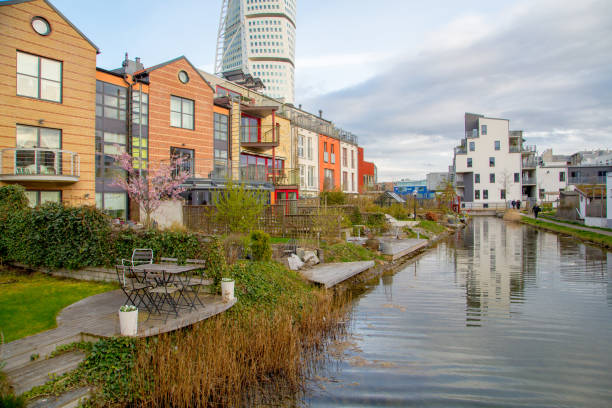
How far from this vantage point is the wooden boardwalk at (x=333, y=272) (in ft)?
37.8

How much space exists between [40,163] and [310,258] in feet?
39.3

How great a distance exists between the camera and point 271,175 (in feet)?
95.2

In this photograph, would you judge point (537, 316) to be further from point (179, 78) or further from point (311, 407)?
point (179, 78)

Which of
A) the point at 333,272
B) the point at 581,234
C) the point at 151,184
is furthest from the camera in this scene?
the point at 581,234

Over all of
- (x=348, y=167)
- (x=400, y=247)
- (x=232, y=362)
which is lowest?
(x=232, y=362)

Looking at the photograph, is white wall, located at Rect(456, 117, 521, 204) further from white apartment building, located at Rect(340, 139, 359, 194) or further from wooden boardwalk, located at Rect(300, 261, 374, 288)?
wooden boardwalk, located at Rect(300, 261, 374, 288)

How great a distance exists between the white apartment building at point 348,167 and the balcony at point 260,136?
16.0 meters

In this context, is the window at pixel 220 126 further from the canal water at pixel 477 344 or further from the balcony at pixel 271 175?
the canal water at pixel 477 344

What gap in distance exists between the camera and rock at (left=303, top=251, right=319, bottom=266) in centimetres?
1387

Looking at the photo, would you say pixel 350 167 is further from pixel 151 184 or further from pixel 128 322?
pixel 128 322

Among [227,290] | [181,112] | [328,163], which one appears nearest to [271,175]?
[181,112]

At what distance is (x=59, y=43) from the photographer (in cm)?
1692

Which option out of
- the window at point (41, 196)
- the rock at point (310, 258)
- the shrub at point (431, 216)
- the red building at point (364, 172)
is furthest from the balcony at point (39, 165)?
the red building at point (364, 172)

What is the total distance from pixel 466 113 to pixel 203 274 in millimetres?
67447
